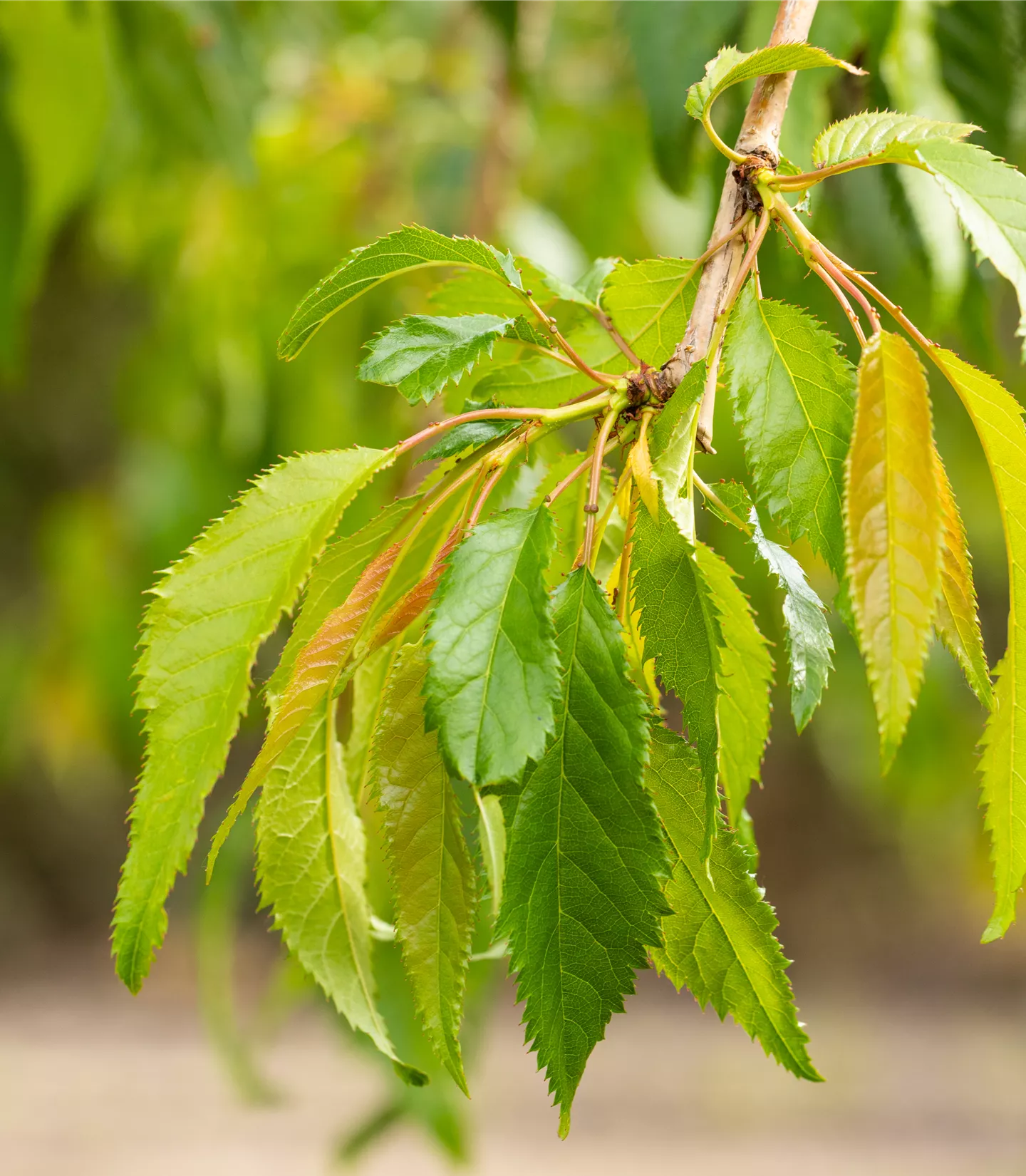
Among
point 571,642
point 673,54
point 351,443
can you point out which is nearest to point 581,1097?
point 351,443

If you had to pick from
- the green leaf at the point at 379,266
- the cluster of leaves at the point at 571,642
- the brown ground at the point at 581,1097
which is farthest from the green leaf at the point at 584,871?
the brown ground at the point at 581,1097

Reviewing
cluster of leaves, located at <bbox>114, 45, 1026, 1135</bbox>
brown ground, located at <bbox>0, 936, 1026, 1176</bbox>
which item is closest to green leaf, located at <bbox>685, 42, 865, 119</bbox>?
cluster of leaves, located at <bbox>114, 45, 1026, 1135</bbox>

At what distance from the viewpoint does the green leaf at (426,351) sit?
32 cm

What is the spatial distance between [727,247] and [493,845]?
179 millimetres

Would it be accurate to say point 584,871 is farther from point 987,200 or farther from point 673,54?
point 673,54

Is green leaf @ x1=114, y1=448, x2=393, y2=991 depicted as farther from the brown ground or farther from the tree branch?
the brown ground

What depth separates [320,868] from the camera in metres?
0.35

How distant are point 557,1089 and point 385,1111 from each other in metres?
0.78

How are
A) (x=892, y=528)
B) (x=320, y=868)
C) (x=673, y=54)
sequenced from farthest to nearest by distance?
(x=673, y=54)
(x=320, y=868)
(x=892, y=528)

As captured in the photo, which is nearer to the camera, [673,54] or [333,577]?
[333,577]

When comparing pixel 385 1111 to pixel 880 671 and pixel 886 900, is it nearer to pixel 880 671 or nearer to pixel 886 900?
pixel 880 671

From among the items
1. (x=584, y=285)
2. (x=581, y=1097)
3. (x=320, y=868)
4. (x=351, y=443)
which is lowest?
(x=581, y=1097)

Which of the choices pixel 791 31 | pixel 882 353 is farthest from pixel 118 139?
pixel 882 353

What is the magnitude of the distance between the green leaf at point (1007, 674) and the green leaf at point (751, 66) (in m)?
0.08
